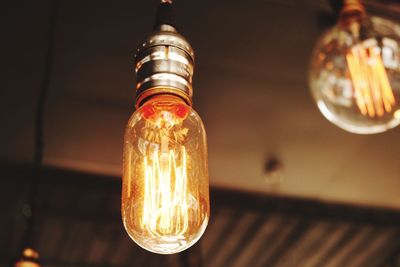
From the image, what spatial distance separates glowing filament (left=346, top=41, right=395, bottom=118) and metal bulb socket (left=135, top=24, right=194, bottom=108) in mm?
860

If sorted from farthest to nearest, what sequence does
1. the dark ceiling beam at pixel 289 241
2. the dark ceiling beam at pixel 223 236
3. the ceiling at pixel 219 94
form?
the dark ceiling beam at pixel 289 241 → the dark ceiling beam at pixel 223 236 → the ceiling at pixel 219 94

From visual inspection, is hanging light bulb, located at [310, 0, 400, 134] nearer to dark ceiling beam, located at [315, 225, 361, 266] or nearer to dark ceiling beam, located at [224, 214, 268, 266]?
dark ceiling beam, located at [224, 214, 268, 266]

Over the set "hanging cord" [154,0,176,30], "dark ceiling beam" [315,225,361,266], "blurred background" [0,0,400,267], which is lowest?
"hanging cord" [154,0,176,30]

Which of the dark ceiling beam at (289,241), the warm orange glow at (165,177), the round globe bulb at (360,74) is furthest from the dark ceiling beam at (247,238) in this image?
the warm orange glow at (165,177)

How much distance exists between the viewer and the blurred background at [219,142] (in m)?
2.62

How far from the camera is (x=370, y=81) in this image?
1667mm

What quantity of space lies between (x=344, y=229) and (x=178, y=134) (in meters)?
4.31

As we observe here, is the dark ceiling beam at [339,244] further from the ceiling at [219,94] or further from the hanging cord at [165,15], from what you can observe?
the hanging cord at [165,15]

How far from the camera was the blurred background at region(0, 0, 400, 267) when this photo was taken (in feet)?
8.61

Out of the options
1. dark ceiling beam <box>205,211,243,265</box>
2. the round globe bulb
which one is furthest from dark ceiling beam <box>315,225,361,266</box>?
the round globe bulb

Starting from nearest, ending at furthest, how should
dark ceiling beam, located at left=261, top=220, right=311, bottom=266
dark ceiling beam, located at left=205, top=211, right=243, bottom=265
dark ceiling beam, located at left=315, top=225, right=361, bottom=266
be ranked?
dark ceiling beam, located at left=205, top=211, right=243, bottom=265 < dark ceiling beam, located at left=261, top=220, right=311, bottom=266 < dark ceiling beam, located at left=315, top=225, right=361, bottom=266

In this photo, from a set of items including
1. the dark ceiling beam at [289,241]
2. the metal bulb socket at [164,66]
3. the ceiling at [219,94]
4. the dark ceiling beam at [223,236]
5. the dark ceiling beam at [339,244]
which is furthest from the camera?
the dark ceiling beam at [339,244]

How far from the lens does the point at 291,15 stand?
8.61 ft

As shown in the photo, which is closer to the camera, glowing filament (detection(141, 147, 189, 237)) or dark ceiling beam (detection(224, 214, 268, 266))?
glowing filament (detection(141, 147, 189, 237))
